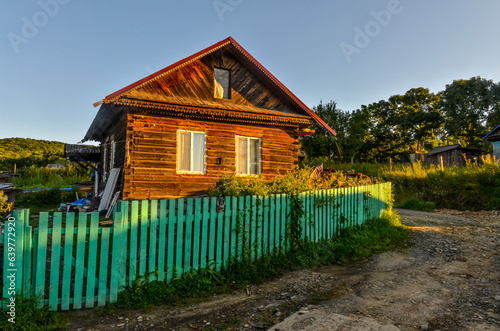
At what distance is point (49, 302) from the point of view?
3463 mm

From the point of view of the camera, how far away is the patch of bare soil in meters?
3.28

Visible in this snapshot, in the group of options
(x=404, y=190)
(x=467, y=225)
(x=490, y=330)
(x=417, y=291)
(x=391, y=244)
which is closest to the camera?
(x=490, y=330)

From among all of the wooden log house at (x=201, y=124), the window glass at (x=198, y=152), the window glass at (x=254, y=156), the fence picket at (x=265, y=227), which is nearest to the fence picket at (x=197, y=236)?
the fence picket at (x=265, y=227)

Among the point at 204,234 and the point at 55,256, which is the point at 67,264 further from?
the point at 204,234

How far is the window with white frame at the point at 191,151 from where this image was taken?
1082 centimetres

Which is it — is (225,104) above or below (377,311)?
above

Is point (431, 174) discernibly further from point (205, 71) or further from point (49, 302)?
point (49, 302)

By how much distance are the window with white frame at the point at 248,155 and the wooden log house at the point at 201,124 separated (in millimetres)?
41

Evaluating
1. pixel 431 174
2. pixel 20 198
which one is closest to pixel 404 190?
pixel 431 174

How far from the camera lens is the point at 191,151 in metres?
11.0

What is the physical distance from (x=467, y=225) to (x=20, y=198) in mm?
21029

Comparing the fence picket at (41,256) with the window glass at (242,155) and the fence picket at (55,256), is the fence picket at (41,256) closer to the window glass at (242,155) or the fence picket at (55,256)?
the fence picket at (55,256)

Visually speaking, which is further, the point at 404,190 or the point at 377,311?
the point at 404,190

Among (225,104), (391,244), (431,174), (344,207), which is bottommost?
(391,244)
